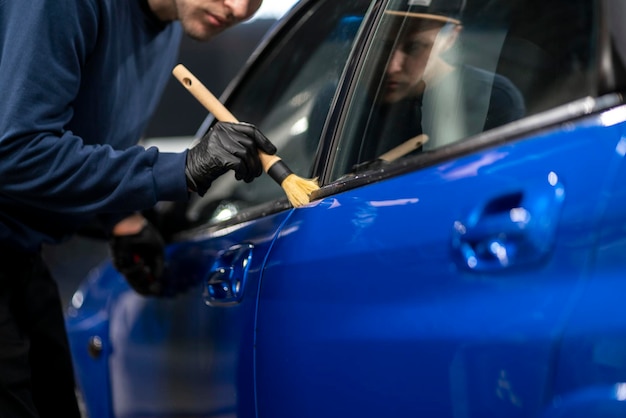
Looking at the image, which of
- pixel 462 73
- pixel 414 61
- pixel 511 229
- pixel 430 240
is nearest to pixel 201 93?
pixel 414 61

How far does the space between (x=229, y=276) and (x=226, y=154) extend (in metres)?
0.25

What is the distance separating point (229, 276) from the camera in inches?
73.8

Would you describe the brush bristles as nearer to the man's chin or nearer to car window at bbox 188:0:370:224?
car window at bbox 188:0:370:224

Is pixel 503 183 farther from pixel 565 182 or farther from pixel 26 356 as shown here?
pixel 26 356

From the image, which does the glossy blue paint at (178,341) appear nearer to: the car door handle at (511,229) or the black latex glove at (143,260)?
the black latex glove at (143,260)

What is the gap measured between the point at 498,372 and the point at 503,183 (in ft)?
0.77

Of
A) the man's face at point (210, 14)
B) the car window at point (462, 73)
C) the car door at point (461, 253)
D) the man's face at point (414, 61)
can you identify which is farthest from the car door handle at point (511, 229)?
the man's face at point (210, 14)

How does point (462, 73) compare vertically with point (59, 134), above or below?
above

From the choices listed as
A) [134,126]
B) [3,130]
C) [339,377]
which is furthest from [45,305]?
[339,377]

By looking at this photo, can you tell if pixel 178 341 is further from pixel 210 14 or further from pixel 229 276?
pixel 210 14

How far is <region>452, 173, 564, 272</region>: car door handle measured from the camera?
3.74 ft

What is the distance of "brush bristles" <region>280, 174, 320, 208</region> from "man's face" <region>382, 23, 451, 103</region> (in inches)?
8.0

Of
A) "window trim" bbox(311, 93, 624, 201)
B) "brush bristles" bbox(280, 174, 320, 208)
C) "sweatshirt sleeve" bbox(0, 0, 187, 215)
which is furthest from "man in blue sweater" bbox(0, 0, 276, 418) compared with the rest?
"window trim" bbox(311, 93, 624, 201)

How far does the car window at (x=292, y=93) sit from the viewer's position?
1.96m
